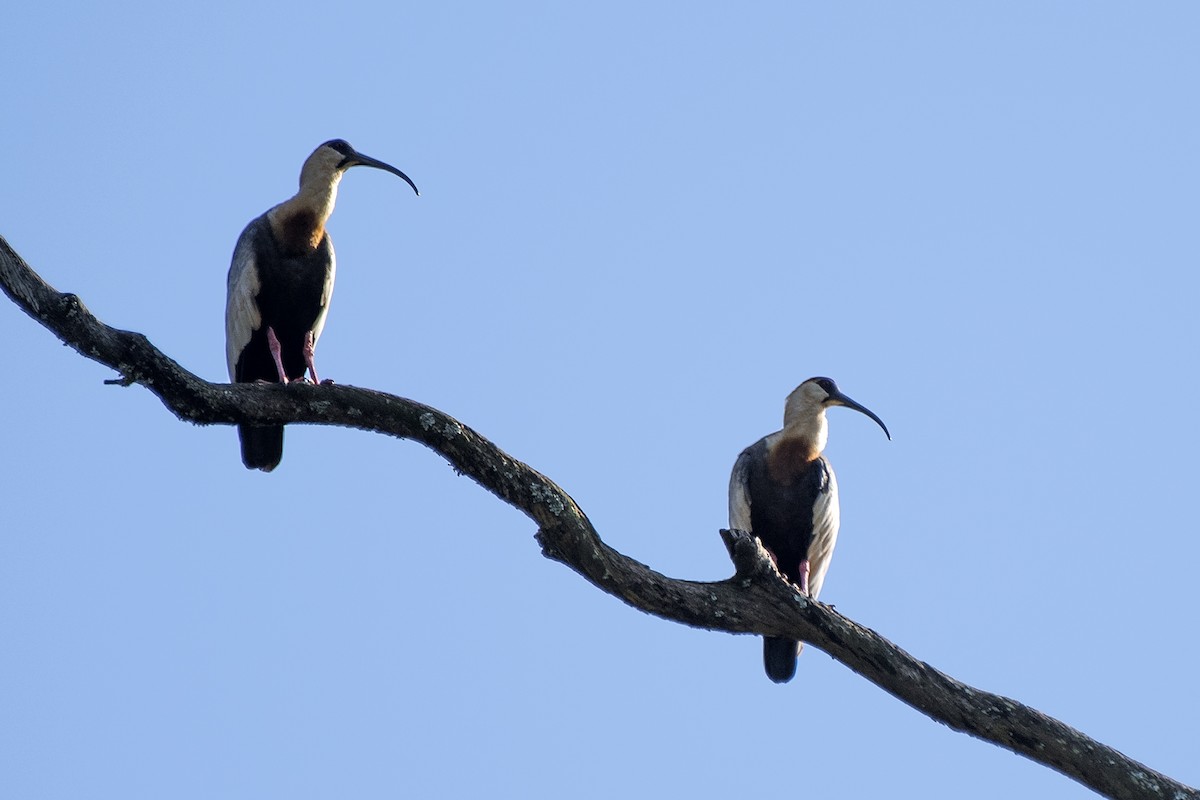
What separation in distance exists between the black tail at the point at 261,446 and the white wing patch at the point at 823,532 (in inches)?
124

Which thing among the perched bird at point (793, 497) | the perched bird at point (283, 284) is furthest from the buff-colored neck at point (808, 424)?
the perched bird at point (283, 284)

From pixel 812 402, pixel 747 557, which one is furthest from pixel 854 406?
pixel 747 557

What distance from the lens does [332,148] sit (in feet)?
30.4

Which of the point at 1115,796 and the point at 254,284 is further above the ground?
the point at 254,284

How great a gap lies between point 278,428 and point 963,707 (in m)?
4.26

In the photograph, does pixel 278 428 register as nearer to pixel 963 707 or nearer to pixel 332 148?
pixel 332 148

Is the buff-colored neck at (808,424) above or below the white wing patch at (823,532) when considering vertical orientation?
above

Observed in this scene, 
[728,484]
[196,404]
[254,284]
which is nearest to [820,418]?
[728,484]

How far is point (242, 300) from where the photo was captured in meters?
8.96

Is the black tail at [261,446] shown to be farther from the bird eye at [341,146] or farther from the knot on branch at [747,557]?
the knot on branch at [747,557]

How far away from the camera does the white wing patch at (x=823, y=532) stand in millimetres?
9148

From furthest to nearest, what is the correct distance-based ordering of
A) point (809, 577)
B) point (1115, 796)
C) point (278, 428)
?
point (809, 577), point (278, 428), point (1115, 796)

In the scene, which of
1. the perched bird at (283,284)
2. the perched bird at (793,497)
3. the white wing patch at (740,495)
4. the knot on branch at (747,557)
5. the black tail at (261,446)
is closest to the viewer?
the knot on branch at (747,557)

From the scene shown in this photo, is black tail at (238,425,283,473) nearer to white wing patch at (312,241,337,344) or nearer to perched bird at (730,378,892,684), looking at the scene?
white wing patch at (312,241,337,344)
